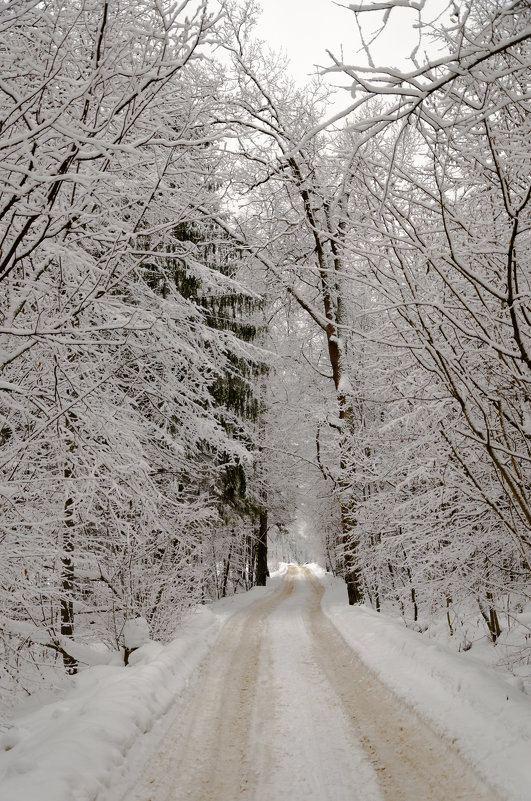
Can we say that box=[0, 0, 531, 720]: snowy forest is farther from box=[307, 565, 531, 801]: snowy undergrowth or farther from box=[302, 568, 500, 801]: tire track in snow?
box=[302, 568, 500, 801]: tire track in snow

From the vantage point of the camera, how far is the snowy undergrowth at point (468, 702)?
3.65 meters

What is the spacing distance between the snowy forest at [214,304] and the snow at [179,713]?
23.0 inches

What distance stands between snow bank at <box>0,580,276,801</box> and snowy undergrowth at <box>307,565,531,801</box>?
2711 mm

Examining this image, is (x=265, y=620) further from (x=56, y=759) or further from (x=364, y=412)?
(x=56, y=759)

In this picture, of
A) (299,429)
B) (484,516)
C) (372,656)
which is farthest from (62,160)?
(299,429)

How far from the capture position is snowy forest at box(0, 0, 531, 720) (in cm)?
304

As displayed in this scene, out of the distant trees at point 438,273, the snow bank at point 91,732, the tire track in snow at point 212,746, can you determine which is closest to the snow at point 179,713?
the snow bank at point 91,732

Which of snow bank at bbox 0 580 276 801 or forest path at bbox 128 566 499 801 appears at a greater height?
snow bank at bbox 0 580 276 801


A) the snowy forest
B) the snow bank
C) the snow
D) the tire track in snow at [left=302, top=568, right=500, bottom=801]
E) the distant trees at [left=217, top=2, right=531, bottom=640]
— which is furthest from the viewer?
the tire track in snow at [left=302, top=568, right=500, bottom=801]

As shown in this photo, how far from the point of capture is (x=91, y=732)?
4102 millimetres

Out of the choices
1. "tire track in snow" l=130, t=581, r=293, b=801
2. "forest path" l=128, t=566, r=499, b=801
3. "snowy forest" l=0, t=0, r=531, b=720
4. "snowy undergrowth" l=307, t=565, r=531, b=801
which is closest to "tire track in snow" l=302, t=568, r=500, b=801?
"forest path" l=128, t=566, r=499, b=801

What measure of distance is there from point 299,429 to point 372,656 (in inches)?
468

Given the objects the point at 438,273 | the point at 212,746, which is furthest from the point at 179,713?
the point at 438,273

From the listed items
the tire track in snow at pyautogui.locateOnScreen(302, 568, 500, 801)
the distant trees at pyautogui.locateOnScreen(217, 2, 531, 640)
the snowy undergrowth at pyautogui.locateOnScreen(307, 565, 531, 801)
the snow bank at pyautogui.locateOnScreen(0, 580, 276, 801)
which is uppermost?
the distant trees at pyautogui.locateOnScreen(217, 2, 531, 640)
